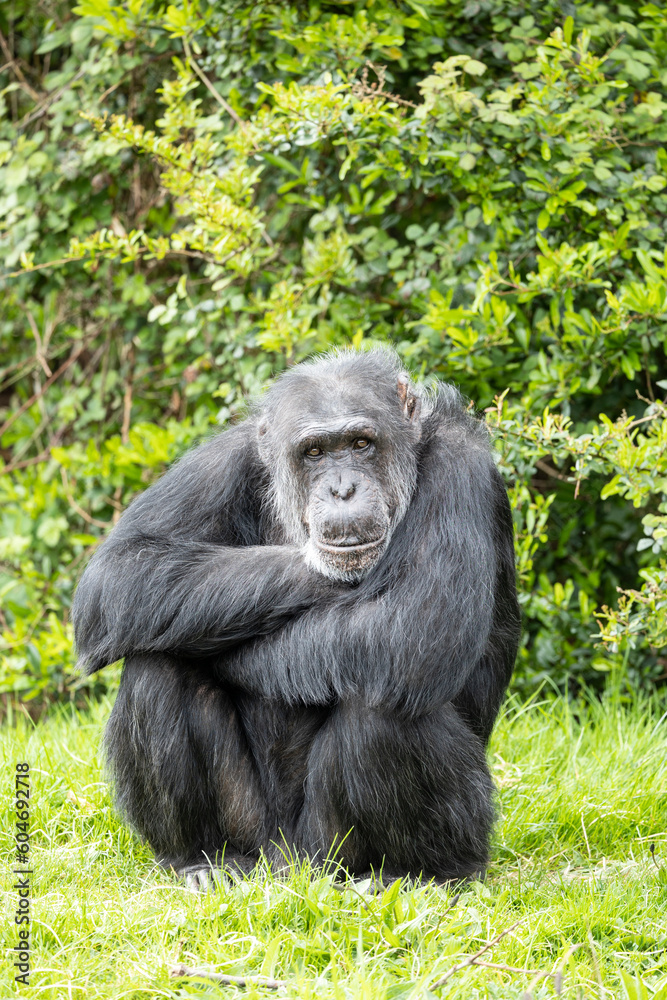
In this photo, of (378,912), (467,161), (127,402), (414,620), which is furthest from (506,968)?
(127,402)

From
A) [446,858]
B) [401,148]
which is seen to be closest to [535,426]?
[401,148]

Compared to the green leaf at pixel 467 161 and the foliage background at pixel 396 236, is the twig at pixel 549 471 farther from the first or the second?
the green leaf at pixel 467 161

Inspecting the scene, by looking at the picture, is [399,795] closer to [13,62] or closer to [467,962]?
[467,962]

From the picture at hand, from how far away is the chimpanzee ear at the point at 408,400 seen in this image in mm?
4535

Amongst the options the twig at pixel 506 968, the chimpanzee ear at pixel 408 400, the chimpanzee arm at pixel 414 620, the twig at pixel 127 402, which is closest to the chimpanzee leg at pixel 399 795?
the chimpanzee arm at pixel 414 620

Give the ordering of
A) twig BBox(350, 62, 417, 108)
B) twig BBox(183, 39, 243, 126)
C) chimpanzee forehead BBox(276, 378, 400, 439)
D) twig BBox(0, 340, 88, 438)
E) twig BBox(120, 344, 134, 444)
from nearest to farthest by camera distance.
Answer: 1. chimpanzee forehead BBox(276, 378, 400, 439)
2. twig BBox(350, 62, 417, 108)
3. twig BBox(183, 39, 243, 126)
4. twig BBox(120, 344, 134, 444)
5. twig BBox(0, 340, 88, 438)

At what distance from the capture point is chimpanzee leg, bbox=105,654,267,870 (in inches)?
163

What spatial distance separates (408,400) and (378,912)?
6.47 feet

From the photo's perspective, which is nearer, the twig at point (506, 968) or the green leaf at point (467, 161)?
the twig at point (506, 968)

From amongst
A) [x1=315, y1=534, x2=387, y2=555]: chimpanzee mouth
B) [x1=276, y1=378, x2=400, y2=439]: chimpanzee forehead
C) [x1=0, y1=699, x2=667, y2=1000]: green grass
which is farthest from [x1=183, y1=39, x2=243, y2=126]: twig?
[x1=0, y1=699, x2=667, y2=1000]: green grass

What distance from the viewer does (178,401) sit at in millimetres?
8266

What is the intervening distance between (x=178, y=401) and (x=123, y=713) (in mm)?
4317

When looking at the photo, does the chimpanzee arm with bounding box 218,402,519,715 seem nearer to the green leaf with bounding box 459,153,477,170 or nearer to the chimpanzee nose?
the chimpanzee nose

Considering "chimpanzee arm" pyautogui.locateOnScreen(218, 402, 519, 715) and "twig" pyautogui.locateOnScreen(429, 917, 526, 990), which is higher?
"chimpanzee arm" pyautogui.locateOnScreen(218, 402, 519, 715)
